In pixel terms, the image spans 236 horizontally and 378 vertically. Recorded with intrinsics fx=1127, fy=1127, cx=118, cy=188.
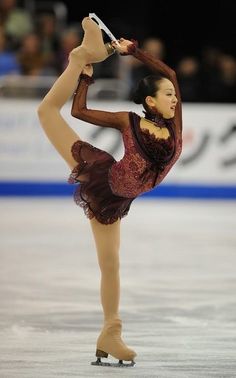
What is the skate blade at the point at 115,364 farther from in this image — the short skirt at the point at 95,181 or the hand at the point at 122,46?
the hand at the point at 122,46

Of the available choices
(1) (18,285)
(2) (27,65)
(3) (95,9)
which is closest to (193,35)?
(3) (95,9)

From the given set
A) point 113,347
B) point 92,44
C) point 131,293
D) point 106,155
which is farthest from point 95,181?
point 131,293

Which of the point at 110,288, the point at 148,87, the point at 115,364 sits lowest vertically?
the point at 115,364

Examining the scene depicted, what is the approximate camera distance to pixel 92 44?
4.62 metres

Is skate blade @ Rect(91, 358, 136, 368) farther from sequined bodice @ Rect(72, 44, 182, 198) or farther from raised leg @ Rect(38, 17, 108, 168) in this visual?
raised leg @ Rect(38, 17, 108, 168)

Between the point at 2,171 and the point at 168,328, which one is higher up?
the point at 2,171

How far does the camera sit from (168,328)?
5.66 m

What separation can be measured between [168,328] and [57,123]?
4.87ft

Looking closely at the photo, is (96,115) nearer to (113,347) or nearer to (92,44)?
(92,44)

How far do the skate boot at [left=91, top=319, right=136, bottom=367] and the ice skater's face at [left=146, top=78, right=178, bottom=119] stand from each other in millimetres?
907

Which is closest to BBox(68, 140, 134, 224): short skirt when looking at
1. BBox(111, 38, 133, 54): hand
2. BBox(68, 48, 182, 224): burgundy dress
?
BBox(68, 48, 182, 224): burgundy dress

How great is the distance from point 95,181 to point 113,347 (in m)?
0.70

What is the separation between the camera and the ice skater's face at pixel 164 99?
461 cm

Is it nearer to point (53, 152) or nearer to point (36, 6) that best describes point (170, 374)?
point (53, 152)
